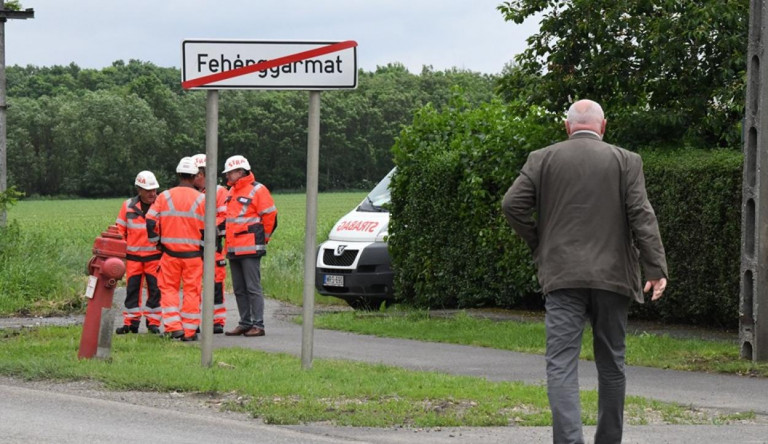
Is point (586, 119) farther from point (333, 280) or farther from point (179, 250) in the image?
point (333, 280)

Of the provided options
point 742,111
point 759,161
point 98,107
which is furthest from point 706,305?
point 98,107

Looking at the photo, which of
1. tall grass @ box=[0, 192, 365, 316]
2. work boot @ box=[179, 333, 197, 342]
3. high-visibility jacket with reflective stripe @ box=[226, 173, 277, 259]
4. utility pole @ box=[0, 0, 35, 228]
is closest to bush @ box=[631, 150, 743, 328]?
high-visibility jacket with reflective stripe @ box=[226, 173, 277, 259]

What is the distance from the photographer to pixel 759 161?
38.5 feet

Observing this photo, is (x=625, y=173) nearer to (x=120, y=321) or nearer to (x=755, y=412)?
(x=755, y=412)

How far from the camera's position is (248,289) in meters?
14.6

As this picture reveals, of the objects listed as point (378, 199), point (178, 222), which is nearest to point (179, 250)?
point (178, 222)

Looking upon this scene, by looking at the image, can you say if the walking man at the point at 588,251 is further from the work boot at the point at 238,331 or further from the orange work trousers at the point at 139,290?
the orange work trousers at the point at 139,290

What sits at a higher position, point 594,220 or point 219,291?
point 594,220

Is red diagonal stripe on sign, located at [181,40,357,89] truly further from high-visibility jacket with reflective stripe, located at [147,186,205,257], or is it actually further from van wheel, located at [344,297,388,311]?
van wheel, located at [344,297,388,311]

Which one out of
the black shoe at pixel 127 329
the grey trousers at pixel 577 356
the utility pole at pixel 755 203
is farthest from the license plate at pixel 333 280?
the grey trousers at pixel 577 356

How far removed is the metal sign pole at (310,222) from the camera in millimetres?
10773

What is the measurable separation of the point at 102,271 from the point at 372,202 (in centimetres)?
826

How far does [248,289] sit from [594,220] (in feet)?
25.4

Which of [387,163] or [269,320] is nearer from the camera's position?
[269,320]
